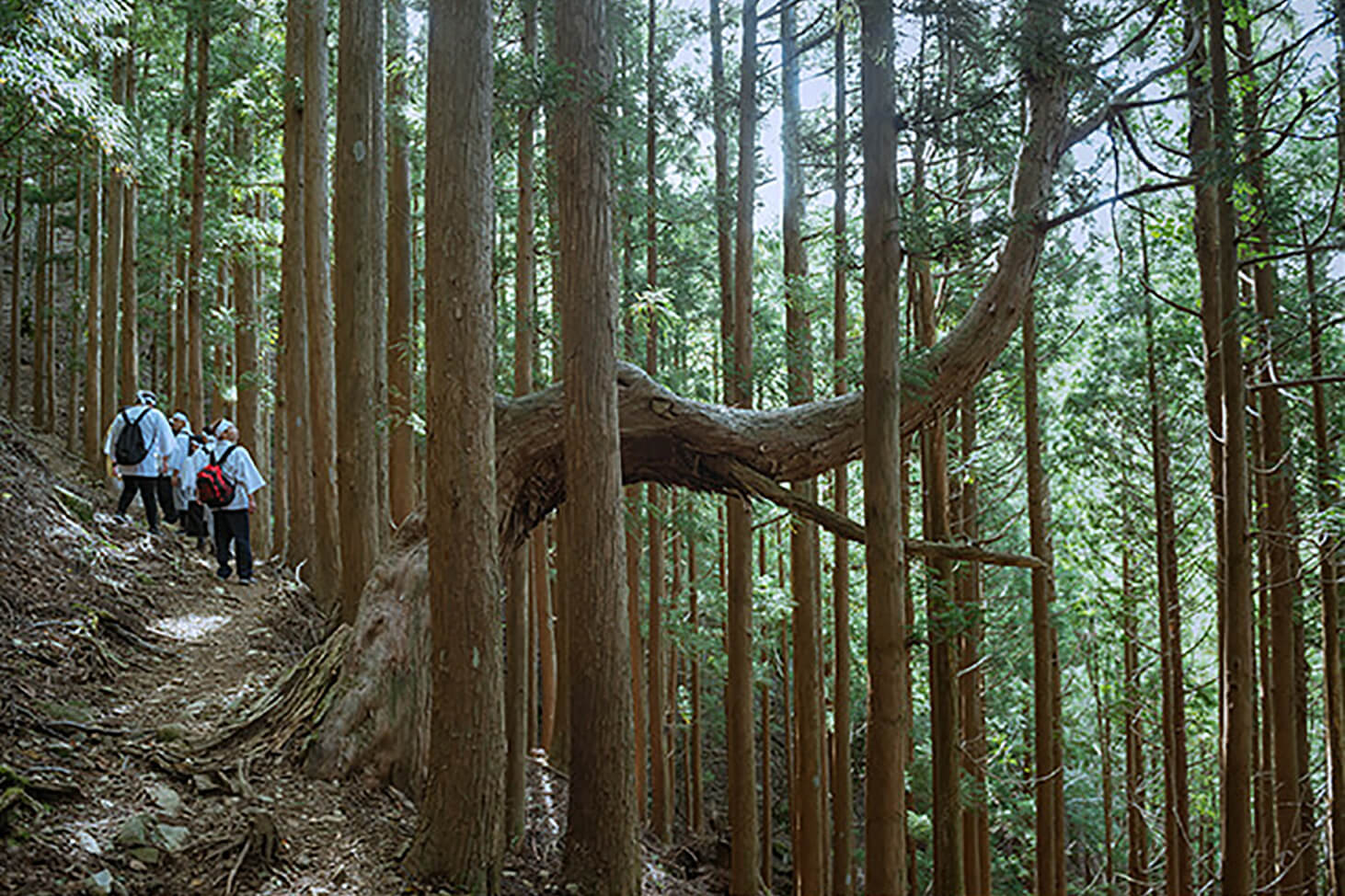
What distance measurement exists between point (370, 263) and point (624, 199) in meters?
4.08

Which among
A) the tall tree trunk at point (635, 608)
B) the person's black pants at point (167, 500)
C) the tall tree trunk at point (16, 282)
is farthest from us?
the tall tree trunk at point (16, 282)

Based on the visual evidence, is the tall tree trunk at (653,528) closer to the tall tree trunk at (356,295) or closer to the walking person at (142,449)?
the tall tree trunk at (356,295)

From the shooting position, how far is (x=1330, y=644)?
35.0 ft

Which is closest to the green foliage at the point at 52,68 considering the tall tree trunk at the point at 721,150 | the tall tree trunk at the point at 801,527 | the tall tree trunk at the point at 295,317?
the tall tree trunk at the point at 295,317

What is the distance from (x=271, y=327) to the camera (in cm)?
2448

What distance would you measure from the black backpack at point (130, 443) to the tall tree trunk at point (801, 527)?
8437mm

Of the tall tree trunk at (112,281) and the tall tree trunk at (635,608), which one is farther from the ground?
the tall tree trunk at (112,281)

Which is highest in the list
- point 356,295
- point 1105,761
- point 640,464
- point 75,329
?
point 75,329

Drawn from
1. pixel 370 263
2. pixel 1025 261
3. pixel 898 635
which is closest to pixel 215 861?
pixel 898 635

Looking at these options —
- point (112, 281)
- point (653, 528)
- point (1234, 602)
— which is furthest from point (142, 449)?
point (1234, 602)

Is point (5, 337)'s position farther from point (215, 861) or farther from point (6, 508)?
point (215, 861)

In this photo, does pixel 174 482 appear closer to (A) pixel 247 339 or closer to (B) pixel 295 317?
(A) pixel 247 339

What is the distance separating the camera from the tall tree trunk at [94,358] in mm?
16344

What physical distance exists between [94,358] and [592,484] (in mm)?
14697
